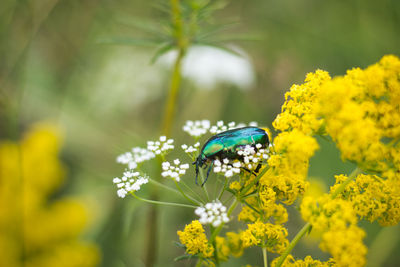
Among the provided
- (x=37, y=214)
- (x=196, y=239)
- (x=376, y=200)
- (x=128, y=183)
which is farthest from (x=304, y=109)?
(x=37, y=214)

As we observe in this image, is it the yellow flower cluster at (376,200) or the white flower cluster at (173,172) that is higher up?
the white flower cluster at (173,172)

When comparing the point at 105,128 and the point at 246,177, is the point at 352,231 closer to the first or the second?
the point at 246,177

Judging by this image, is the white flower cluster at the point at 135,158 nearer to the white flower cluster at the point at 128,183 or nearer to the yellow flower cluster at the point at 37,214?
the white flower cluster at the point at 128,183

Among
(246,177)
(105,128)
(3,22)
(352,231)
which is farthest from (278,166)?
(105,128)

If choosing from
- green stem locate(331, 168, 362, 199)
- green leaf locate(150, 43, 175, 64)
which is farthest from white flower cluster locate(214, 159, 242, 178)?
green leaf locate(150, 43, 175, 64)

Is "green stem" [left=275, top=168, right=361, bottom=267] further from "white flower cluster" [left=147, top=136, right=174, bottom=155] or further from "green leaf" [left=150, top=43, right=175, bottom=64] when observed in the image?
"green leaf" [left=150, top=43, right=175, bottom=64]

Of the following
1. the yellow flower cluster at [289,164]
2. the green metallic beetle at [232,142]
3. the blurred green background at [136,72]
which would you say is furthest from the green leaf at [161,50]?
the blurred green background at [136,72]

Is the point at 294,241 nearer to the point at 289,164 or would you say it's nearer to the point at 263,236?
the point at 263,236
